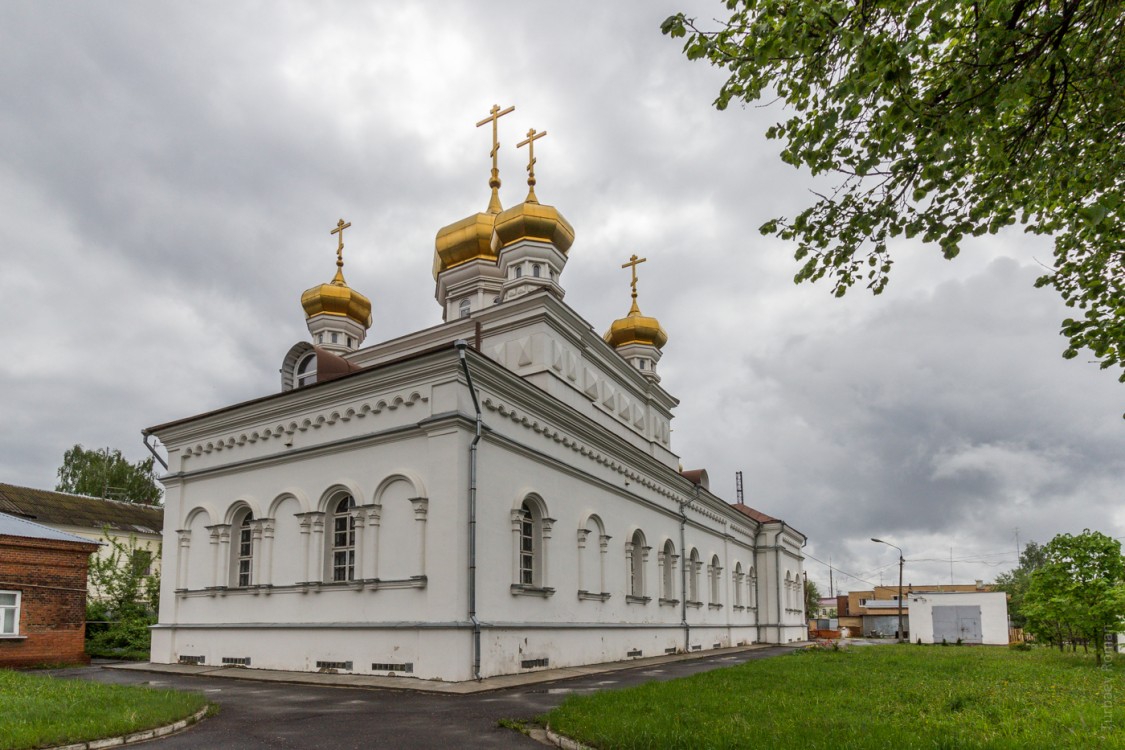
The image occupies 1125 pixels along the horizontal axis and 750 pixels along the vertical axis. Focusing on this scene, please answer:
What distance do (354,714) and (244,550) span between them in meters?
9.22

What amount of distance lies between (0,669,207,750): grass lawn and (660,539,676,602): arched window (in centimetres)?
1614

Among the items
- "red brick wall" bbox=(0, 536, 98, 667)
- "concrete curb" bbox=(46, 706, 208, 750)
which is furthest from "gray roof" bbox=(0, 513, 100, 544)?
"concrete curb" bbox=(46, 706, 208, 750)

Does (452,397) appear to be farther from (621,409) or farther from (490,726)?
(621,409)

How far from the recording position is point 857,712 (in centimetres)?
921

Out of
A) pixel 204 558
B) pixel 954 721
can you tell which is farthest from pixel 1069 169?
pixel 204 558

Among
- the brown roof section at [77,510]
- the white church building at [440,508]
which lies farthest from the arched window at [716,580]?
the brown roof section at [77,510]

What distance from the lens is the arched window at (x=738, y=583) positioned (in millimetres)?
33375

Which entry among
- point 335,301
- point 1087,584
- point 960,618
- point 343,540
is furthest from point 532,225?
point 960,618

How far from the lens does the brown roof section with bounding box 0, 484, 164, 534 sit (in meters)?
38.2

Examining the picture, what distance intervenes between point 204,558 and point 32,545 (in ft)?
11.5

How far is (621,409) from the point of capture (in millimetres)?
25469

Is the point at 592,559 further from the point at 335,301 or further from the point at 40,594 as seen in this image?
the point at 335,301

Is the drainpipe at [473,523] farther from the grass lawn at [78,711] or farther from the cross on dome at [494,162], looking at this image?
the cross on dome at [494,162]

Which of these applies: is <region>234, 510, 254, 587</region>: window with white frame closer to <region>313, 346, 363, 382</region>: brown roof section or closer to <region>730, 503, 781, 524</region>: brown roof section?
<region>313, 346, 363, 382</region>: brown roof section
